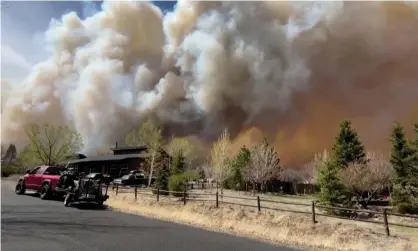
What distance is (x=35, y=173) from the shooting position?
2541 cm

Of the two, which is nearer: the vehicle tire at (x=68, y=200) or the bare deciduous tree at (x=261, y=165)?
the vehicle tire at (x=68, y=200)

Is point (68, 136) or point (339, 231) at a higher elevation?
point (68, 136)

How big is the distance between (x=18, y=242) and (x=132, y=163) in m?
53.7

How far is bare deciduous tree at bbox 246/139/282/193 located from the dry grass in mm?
30854

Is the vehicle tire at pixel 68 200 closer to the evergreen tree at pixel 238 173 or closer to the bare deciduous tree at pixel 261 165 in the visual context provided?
the bare deciduous tree at pixel 261 165

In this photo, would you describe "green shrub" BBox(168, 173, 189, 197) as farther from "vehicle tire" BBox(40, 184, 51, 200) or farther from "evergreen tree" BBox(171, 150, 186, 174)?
"vehicle tire" BBox(40, 184, 51, 200)

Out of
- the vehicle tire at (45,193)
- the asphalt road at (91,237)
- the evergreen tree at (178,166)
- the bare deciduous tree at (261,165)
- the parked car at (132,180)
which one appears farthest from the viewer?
the bare deciduous tree at (261,165)

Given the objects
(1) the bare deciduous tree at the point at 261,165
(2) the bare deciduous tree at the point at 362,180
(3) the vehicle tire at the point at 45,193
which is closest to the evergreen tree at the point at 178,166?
(3) the vehicle tire at the point at 45,193

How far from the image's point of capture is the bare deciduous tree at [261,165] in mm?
55656

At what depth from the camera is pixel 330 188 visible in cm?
2705

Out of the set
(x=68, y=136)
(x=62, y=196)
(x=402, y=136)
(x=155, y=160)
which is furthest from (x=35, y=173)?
(x=68, y=136)

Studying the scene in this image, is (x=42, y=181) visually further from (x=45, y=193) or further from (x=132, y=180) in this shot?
(x=132, y=180)

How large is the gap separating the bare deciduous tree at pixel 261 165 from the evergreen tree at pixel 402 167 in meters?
→ 22.9

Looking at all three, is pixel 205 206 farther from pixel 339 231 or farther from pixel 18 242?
pixel 18 242
